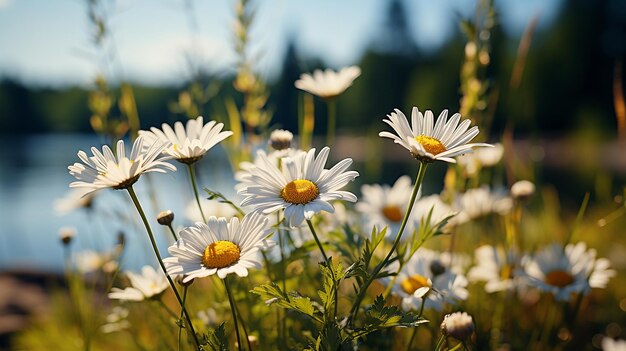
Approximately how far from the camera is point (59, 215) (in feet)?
18.4

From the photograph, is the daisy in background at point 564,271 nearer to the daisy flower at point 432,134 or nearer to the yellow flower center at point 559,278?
the yellow flower center at point 559,278

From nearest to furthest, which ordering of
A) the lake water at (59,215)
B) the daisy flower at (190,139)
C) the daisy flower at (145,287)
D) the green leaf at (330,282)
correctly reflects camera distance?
1. the green leaf at (330,282)
2. the daisy flower at (190,139)
3. the daisy flower at (145,287)
4. the lake water at (59,215)

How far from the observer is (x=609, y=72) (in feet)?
84.7

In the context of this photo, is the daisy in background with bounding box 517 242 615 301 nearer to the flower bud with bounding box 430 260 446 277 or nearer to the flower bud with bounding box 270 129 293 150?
the flower bud with bounding box 430 260 446 277

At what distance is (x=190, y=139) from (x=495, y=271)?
39.7 inches

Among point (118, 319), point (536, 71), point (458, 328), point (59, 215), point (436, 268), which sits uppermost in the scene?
point (458, 328)

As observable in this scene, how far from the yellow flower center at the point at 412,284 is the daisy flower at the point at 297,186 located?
399 mm

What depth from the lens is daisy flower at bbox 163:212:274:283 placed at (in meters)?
0.87

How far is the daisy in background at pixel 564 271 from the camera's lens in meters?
1.49

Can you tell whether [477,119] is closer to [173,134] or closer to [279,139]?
[279,139]

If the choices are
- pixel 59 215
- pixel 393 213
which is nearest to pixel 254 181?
pixel 393 213

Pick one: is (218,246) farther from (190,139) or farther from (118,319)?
(118,319)

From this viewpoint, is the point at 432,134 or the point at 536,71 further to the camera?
the point at 536,71

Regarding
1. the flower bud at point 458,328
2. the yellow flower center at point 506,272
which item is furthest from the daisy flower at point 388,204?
the flower bud at point 458,328
